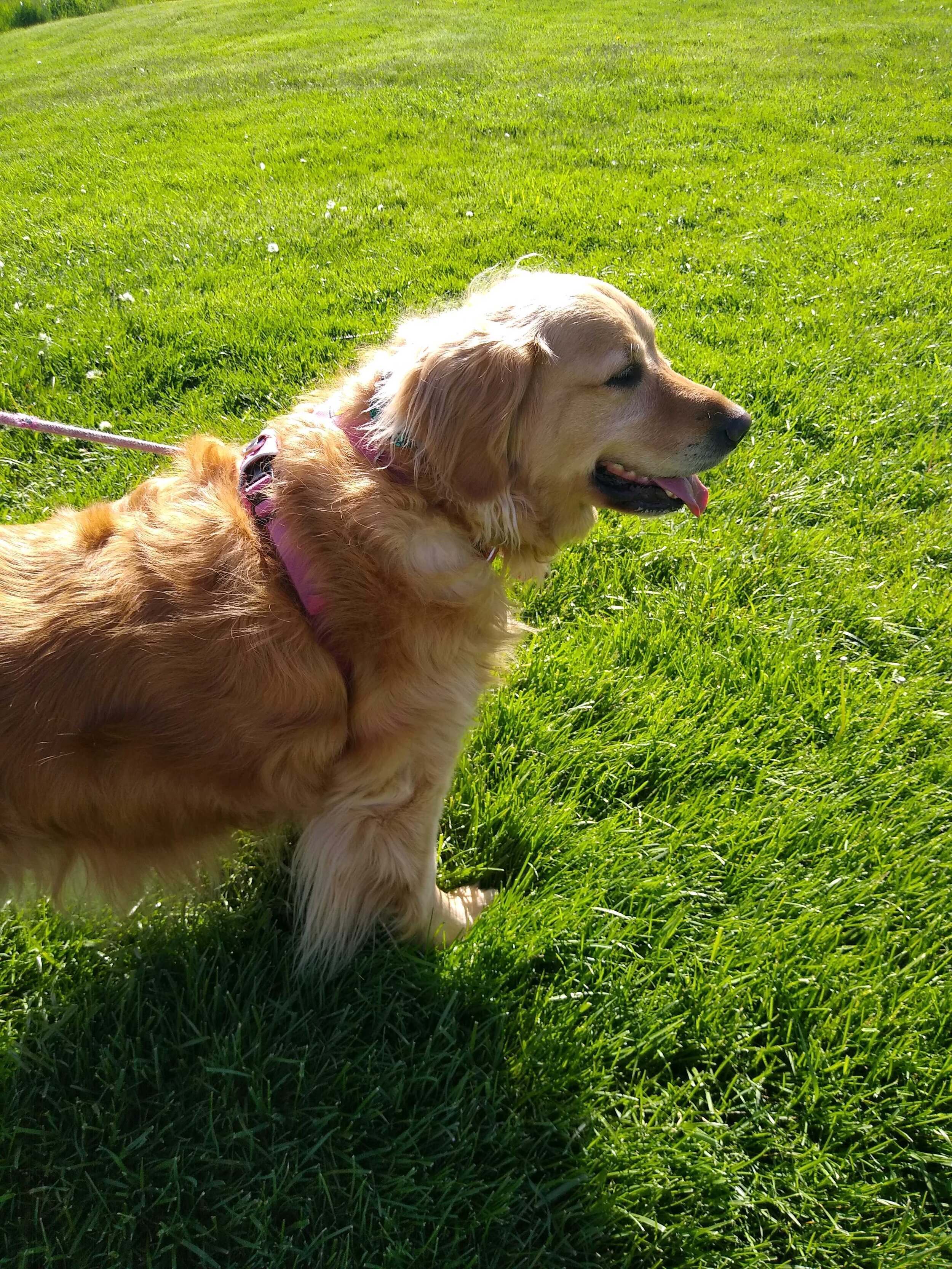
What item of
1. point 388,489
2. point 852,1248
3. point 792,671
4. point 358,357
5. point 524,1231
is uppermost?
point 358,357

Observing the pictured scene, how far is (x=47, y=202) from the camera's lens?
7012 millimetres

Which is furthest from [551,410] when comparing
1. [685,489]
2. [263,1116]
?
[263,1116]

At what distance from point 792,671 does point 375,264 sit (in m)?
4.32

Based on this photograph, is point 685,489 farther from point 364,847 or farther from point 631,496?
point 364,847

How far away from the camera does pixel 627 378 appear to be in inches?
90.5

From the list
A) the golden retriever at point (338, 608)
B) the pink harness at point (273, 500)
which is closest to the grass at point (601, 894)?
the golden retriever at point (338, 608)

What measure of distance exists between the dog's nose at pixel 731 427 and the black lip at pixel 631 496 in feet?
0.80

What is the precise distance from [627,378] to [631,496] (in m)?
0.35

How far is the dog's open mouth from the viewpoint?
2.32m

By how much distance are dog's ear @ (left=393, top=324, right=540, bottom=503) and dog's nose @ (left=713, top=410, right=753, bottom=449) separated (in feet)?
2.37

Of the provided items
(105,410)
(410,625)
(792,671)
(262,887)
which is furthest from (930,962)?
(105,410)

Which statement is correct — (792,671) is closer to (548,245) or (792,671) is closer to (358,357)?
(358,357)

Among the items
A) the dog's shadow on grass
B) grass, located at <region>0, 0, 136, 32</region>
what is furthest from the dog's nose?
grass, located at <region>0, 0, 136, 32</region>

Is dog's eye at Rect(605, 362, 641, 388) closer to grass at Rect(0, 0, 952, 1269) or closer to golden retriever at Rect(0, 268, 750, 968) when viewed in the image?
golden retriever at Rect(0, 268, 750, 968)
